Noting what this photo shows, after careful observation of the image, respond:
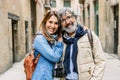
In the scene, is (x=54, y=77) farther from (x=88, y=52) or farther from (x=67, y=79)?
(x=88, y=52)

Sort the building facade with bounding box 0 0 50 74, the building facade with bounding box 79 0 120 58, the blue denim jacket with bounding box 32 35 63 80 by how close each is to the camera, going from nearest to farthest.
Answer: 1. the blue denim jacket with bounding box 32 35 63 80
2. the building facade with bounding box 0 0 50 74
3. the building facade with bounding box 79 0 120 58

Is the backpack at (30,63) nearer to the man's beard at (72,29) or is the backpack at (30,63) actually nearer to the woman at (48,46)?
the woman at (48,46)

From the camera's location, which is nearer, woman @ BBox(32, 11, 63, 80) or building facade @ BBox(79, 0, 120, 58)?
woman @ BBox(32, 11, 63, 80)

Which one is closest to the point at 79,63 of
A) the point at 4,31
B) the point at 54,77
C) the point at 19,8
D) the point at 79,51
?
the point at 79,51

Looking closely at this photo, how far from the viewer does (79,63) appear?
2994 mm

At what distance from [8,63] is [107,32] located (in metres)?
7.77

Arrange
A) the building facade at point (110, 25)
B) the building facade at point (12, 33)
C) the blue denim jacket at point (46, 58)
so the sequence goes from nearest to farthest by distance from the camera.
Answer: the blue denim jacket at point (46, 58) → the building facade at point (12, 33) → the building facade at point (110, 25)

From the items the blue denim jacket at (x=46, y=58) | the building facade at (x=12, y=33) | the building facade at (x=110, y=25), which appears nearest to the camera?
the blue denim jacket at (x=46, y=58)

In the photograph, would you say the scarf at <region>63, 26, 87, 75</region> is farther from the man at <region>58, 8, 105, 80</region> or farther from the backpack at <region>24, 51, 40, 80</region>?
the backpack at <region>24, 51, 40, 80</region>

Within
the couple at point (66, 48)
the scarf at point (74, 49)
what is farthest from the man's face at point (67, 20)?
the scarf at point (74, 49)

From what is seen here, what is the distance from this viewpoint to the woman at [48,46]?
9.67ft

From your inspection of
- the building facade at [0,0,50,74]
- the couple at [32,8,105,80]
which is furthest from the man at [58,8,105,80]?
the building facade at [0,0,50,74]

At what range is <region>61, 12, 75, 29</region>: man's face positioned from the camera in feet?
9.72

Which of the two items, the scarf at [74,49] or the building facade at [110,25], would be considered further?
the building facade at [110,25]
